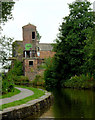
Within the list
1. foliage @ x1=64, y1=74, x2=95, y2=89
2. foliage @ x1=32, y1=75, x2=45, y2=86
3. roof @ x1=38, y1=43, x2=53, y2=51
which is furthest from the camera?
roof @ x1=38, y1=43, x2=53, y2=51

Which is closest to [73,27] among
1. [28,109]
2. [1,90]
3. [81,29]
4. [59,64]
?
[81,29]

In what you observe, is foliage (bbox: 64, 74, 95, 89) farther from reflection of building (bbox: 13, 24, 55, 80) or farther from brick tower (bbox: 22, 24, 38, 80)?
brick tower (bbox: 22, 24, 38, 80)

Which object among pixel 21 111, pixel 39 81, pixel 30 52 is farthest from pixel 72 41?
pixel 21 111

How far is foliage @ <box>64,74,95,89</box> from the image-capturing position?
35406 millimetres

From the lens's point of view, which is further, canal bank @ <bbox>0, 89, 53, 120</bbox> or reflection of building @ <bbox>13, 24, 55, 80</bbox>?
reflection of building @ <bbox>13, 24, 55, 80</bbox>

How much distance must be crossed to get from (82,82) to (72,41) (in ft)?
24.0

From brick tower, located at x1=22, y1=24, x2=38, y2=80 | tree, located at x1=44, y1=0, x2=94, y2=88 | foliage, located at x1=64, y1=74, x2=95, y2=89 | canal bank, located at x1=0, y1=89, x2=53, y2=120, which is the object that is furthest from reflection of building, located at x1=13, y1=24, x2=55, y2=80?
canal bank, located at x1=0, y1=89, x2=53, y2=120

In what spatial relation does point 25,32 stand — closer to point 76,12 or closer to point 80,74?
point 76,12

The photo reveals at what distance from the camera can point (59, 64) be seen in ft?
143

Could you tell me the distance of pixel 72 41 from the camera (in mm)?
39281

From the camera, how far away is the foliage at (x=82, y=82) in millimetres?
35406

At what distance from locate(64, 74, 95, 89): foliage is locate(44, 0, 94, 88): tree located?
1.83m

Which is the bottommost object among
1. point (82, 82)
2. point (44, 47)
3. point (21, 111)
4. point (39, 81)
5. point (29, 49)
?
point (39, 81)

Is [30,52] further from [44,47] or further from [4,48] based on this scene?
[4,48]
